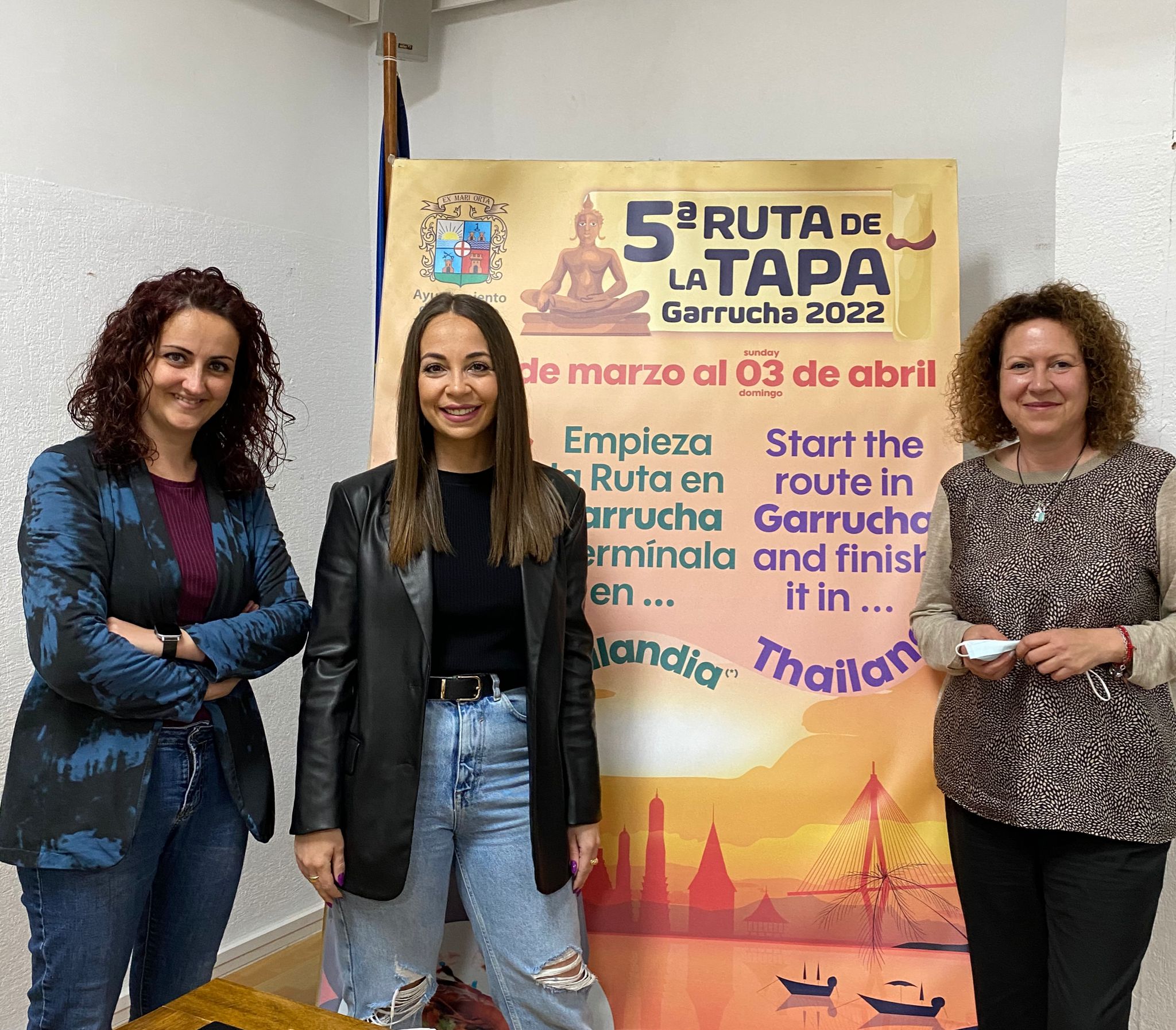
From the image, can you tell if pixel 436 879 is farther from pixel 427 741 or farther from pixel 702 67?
pixel 702 67

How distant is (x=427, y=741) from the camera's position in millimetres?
1715

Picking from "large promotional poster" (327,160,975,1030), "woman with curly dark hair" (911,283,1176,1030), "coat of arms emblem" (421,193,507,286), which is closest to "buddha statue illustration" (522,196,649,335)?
"large promotional poster" (327,160,975,1030)

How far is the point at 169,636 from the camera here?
1585 mm

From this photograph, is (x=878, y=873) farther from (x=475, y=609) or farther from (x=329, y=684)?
(x=329, y=684)

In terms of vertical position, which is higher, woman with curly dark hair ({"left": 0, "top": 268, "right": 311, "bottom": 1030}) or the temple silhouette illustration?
woman with curly dark hair ({"left": 0, "top": 268, "right": 311, "bottom": 1030})

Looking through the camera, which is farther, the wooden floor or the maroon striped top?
the wooden floor

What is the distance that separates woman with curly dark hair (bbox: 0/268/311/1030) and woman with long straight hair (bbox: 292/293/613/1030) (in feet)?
0.43

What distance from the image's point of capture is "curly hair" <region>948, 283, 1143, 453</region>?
1787 mm

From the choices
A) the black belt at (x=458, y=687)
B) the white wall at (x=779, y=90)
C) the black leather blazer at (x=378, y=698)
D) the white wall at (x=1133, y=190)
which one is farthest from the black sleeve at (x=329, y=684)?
the white wall at (x=779, y=90)

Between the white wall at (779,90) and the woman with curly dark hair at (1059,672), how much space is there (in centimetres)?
81

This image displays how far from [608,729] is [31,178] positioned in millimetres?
1852

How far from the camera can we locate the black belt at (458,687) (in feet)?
5.60

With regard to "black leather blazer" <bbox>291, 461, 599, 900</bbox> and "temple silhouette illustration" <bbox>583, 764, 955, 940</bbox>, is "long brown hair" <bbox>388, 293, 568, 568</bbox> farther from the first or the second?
"temple silhouette illustration" <bbox>583, 764, 955, 940</bbox>

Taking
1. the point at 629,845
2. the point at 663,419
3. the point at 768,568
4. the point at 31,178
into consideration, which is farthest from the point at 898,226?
the point at 31,178
